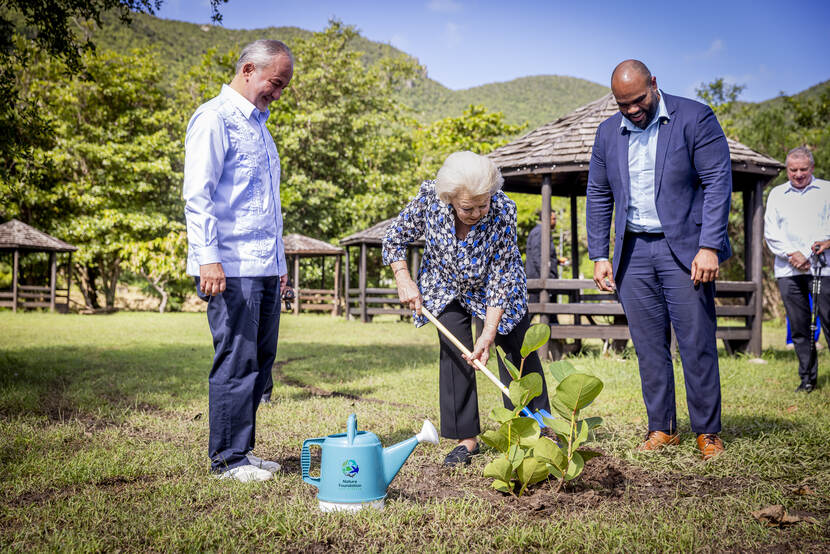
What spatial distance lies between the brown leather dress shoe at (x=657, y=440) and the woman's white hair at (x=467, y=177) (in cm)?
188

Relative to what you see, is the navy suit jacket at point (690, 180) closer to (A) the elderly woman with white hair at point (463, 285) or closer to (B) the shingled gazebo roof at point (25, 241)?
(A) the elderly woman with white hair at point (463, 285)

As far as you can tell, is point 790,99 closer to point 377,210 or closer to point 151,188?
point 377,210

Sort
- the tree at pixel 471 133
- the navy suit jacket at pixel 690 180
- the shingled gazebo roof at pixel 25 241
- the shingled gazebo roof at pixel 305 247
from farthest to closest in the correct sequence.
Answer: the tree at pixel 471 133
the shingled gazebo roof at pixel 305 247
the shingled gazebo roof at pixel 25 241
the navy suit jacket at pixel 690 180

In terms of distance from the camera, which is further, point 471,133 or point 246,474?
point 471,133

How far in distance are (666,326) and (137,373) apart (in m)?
5.85

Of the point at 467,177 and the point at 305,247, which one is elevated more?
the point at 305,247

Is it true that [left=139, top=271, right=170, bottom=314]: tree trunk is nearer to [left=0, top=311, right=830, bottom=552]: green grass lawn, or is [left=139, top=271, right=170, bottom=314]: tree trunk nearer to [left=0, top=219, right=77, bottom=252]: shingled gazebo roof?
[left=0, top=219, right=77, bottom=252]: shingled gazebo roof

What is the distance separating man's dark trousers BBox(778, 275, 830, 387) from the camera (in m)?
6.12

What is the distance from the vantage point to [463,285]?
358 centimetres

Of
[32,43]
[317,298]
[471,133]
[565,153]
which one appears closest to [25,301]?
[317,298]

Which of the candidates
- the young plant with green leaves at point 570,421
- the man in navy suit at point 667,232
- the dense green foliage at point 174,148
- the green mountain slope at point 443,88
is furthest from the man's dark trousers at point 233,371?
the green mountain slope at point 443,88

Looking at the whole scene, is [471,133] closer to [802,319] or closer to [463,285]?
[802,319]

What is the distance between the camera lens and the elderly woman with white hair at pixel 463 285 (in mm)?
3422

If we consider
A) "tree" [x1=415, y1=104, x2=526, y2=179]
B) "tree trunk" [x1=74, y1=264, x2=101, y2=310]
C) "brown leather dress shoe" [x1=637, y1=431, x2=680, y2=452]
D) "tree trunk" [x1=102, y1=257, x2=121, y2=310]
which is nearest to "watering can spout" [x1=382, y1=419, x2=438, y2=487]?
"brown leather dress shoe" [x1=637, y1=431, x2=680, y2=452]
